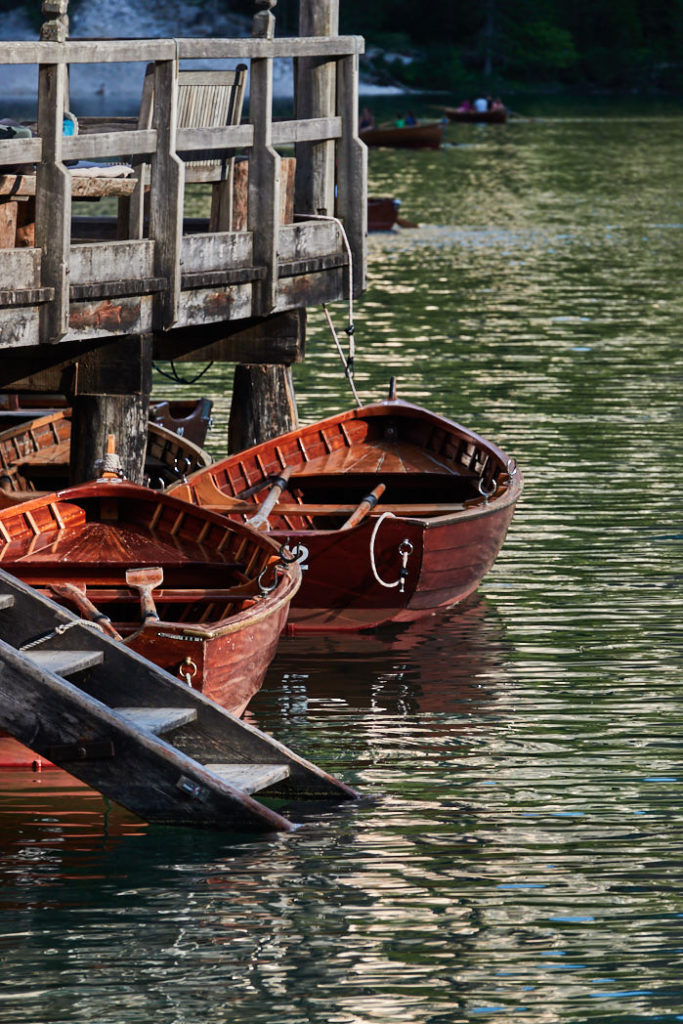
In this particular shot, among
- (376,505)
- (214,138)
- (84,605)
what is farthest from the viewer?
(376,505)

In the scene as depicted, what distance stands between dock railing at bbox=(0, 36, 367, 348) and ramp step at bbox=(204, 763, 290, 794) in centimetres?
337

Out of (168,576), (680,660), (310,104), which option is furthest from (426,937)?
(310,104)

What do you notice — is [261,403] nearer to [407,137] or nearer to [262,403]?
[262,403]

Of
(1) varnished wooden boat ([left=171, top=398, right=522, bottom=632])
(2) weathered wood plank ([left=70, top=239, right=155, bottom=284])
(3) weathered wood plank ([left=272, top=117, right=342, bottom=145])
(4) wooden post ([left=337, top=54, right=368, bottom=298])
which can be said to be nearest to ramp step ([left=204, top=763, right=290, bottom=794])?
(1) varnished wooden boat ([left=171, top=398, right=522, bottom=632])

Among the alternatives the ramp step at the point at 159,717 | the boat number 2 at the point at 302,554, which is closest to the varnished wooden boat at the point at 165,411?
the boat number 2 at the point at 302,554

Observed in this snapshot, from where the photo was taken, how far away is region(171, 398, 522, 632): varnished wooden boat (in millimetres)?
12539

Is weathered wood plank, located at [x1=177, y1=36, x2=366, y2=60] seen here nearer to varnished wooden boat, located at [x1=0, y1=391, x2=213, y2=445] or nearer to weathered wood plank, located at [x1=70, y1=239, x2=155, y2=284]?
weathered wood plank, located at [x1=70, y1=239, x2=155, y2=284]

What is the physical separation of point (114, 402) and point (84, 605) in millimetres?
2743

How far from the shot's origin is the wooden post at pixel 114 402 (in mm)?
12734

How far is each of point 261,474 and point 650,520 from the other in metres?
3.44

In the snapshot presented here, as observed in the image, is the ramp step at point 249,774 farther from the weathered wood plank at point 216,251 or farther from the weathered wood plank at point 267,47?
the weathered wood plank at point 267,47

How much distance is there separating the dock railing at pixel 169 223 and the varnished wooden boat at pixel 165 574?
1066mm

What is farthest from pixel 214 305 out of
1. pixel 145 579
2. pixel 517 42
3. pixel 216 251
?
pixel 517 42

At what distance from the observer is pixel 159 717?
354 inches
